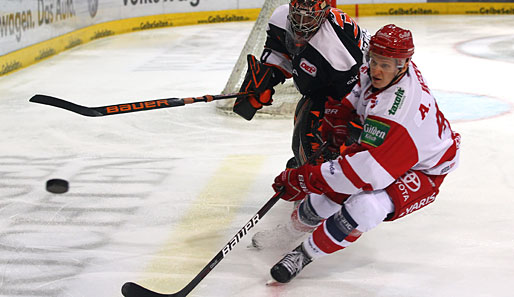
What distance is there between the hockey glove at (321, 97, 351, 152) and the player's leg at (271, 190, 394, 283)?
0.34 meters

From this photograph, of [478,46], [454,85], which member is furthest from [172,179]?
[478,46]

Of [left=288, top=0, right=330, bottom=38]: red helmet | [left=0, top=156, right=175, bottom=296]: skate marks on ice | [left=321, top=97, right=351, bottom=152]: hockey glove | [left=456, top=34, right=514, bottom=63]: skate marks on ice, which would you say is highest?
[left=288, top=0, right=330, bottom=38]: red helmet

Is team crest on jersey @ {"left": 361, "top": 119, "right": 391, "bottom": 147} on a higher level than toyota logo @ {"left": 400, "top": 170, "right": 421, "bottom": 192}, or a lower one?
higher

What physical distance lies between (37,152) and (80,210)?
98 centimetres

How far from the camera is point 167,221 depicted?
273 cm

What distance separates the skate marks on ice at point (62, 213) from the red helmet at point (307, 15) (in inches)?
Answer: 40.1

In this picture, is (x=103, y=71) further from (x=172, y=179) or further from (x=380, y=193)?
(x=380, y=193)

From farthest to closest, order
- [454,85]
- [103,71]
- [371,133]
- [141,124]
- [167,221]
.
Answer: [103,71]
[454,85]
[141,124]
[167,221]
[371,133]

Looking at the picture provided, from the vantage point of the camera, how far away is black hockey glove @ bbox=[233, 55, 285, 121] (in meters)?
2.63

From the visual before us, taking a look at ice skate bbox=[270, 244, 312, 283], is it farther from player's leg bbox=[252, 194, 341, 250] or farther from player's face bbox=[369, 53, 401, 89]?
player's face bbox=[369, 53, 401, 89]

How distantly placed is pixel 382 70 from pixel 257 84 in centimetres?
76

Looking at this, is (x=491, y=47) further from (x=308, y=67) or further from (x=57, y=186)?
(x=57, y=186)

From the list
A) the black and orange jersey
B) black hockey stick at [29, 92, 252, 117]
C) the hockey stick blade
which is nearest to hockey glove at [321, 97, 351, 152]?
the black and orange jersey

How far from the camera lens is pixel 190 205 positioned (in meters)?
2.91
